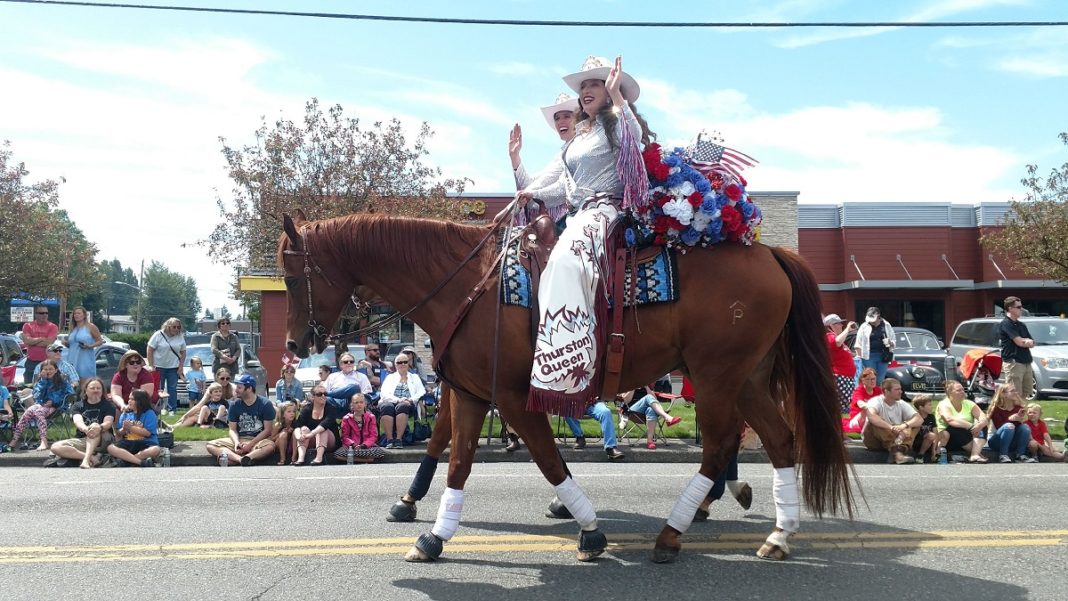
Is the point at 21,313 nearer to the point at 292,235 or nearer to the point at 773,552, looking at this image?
the point at 292,235

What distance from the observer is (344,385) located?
11797 millimetres

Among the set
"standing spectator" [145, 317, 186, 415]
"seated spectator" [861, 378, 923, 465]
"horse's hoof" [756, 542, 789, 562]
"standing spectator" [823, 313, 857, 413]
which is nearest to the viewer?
"horse's hoof" [756, 542, 789, 562]

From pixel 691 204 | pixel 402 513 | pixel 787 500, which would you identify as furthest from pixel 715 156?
pixel 402 513

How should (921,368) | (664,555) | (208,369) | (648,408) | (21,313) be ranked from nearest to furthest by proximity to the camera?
(664,555) < (648,408) < (921,368) < (208,369) < (21,313)

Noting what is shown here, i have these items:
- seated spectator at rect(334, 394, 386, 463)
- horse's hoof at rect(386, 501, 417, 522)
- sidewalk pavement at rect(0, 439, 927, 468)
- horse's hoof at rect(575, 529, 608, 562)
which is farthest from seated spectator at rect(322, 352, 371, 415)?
horse's hoof at rect(575, 529, 608, 562)

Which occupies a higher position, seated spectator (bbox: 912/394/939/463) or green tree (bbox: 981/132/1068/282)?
green tree (bbox: 981/132/1068/282)

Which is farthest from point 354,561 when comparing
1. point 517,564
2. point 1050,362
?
point 1050,362

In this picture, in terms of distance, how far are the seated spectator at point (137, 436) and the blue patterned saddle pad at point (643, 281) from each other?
746cm

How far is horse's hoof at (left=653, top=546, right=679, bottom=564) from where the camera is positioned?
189 inches

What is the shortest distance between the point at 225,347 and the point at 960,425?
39.2 feet

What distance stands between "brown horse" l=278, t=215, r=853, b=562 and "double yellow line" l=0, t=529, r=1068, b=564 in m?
0.30

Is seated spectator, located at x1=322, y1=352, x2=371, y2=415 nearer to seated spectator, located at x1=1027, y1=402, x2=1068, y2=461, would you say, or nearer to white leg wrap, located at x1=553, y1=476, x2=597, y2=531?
white leg wrap, located at x1=553, y1=476, x2=597, y2=531

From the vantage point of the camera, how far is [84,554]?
5.09 meters

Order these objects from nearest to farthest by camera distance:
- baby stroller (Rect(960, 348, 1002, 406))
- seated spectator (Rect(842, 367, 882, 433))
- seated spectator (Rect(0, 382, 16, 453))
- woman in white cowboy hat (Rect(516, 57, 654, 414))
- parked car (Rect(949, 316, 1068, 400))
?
woman in white cowboy hat (Rect(516, 57, 654, 414)) < seated spectator (Rect(842, 367, 882, 433)) < seated spectator (Rect(0, 382, 16, 453)) < baby stroller (Rect(960, 348, 1002, 406)) < parked car (Rect(949, 316, 1068, 400))
